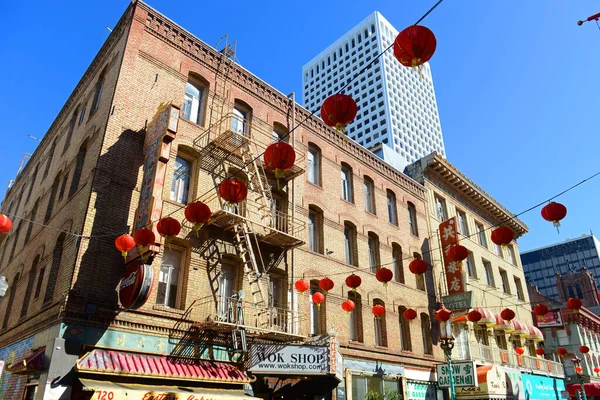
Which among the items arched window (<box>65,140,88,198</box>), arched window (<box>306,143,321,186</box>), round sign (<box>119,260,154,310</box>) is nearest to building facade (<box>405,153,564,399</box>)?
arched window (<box>306,143,321,186</box>)

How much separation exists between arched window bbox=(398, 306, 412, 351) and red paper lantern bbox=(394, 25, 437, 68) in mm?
16148

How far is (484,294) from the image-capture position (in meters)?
29.1

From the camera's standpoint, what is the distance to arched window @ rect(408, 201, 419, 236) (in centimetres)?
2562

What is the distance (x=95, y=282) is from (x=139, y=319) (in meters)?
1.56

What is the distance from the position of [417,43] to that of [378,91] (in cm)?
10552

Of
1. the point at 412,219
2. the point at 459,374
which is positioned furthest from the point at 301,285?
the point at 412,219

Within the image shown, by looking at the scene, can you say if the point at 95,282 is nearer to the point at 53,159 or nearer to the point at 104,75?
the point at 104,75

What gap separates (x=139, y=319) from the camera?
39.8ft

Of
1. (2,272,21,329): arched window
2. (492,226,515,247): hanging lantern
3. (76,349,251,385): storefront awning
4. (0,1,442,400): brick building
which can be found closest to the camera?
(76,349,251,385): storefront awning

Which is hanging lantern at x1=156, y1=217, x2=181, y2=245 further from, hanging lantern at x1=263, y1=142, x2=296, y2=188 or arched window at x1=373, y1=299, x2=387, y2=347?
arched window at x1=373, y1=299, x2=387, y2=347

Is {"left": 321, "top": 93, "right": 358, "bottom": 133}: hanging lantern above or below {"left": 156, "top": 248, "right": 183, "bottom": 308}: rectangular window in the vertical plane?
above

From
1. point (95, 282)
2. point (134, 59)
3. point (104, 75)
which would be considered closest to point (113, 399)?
point (95, 282)

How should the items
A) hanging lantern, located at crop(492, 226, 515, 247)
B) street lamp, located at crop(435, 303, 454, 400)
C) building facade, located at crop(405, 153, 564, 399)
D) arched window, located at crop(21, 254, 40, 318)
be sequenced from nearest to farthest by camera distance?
hanging lantern, located at crop(492, 226, 515, 247), arched window, located at crop(21, 254, 40, 318), street lamp, located at crop(435, 303, 454, 400), building facade, located at crop(405, 153, 564, 399)

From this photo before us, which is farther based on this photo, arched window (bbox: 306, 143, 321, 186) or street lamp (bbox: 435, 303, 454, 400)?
arched window (bbox: 306, 143, 321, 186)
